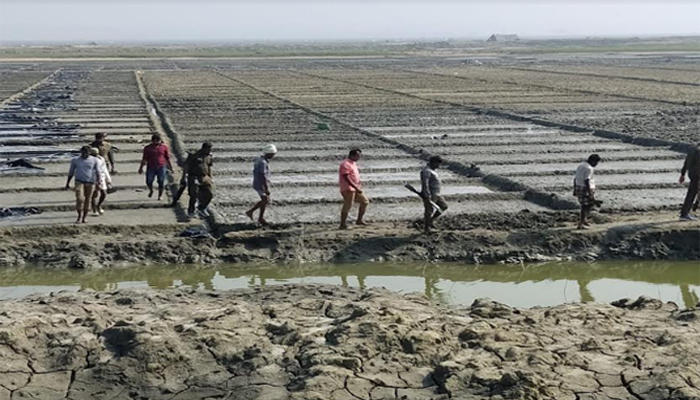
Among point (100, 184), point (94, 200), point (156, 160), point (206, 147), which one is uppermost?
point (206, 147)

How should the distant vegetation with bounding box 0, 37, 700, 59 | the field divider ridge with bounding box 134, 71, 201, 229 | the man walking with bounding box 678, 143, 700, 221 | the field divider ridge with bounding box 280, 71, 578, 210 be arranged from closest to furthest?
the man walking with bounding box 678, 143, 700, 221, the field divider ridge with bounding box 134, 71, 201, 229, the field divider ridge with bounding box 280, 71, 578, 210, the distant vegetation with bounding box 0, 37, 700, 59

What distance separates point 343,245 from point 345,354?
4848 mm

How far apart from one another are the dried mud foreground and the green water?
2.24 metres

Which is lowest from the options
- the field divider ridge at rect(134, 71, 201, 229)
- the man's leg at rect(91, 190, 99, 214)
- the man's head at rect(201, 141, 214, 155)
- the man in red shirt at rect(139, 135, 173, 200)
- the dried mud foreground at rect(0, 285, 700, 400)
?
the field divider ridge at rect(134, 71, 201, 229)

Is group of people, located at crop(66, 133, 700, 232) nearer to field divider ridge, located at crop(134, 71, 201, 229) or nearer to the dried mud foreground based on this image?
field divider ridge, located at crop(134, 71, 201, 229)

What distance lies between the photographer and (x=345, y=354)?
265 inches

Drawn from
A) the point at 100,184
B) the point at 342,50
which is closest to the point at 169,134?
the point at 100,184

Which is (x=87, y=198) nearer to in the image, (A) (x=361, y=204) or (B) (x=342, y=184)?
(B) (x=342, y=184)

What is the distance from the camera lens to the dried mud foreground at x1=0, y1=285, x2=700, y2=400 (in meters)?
6.31

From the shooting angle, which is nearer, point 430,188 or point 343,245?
point 430,188

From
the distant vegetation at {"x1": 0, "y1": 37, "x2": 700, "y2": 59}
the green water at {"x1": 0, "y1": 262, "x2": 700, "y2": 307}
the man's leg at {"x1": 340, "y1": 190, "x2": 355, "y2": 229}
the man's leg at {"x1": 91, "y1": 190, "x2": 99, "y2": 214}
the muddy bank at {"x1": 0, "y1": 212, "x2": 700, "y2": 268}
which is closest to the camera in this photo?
the green water at {"x1": 0, "y1": 262, "x2": 700, "y2": 307}

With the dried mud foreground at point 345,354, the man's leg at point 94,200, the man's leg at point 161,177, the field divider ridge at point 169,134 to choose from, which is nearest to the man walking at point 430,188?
the dried mud foreground at point 345,354

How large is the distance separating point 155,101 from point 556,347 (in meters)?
28.9

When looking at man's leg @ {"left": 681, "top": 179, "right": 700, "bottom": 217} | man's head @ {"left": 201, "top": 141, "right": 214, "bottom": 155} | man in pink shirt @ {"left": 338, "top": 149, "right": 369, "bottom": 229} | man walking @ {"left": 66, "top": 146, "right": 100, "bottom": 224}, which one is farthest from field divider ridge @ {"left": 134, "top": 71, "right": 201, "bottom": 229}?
man's leg @ {"left": 681, "top": 179, "right": 700, "bottom": 217}
